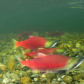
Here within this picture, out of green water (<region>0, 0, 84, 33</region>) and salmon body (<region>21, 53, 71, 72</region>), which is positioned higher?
green water (<region>0, 0, 84, 33</region>)

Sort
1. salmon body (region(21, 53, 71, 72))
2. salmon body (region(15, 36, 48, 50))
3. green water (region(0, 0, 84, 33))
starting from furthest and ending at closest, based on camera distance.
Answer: green water (region(0, 0, 84, 33)) → salmon body (region(15, 36, 48, 50)) → salmon body (region(21, 53, 71, 72))

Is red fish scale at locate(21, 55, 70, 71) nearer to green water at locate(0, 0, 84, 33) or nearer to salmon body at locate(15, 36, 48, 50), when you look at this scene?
salmon body at locate(15, 36, 48, 50)

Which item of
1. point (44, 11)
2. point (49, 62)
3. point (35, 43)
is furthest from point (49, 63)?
point (44, 11)

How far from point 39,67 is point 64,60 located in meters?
0.36

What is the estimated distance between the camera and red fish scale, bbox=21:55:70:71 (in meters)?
1.27

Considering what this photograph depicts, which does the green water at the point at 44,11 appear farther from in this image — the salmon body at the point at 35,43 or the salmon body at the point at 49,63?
the salmon body at the point at 49,63

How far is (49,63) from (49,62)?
0.04 feet

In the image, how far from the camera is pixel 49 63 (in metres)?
1.32

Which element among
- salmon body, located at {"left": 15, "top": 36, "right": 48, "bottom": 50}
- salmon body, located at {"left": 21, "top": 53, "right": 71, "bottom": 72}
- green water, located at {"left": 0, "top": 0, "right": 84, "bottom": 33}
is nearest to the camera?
salmon body, located at {"left": 21, "top": 53, "right": 71, "bottom": 72}

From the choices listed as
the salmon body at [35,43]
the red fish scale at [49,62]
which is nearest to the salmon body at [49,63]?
the red fish scale at [49,62]

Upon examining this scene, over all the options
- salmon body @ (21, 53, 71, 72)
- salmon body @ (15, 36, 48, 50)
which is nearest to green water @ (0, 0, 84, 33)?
salmon body @ (15, 36, 48, 50)

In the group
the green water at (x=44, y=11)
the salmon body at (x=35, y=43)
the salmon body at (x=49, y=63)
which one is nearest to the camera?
the salmon body at (x=49, y=63)

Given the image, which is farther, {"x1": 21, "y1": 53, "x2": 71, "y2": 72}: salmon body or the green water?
the green water

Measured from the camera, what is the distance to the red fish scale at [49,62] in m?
1.27
